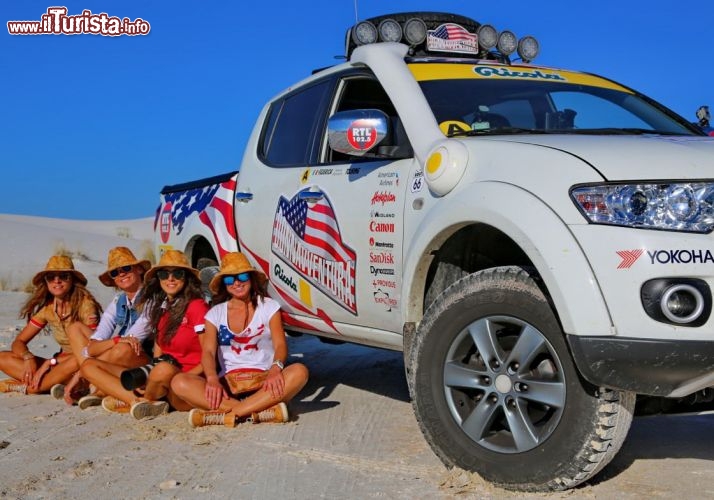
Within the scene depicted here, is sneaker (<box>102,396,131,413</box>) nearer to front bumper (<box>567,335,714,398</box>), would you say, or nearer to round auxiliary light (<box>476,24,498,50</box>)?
round auxiliary light (<box>476,24,498,50</box>)

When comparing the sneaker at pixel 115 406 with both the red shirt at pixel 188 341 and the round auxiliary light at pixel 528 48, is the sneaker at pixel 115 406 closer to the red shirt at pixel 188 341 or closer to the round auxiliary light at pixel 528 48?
the red shirt at pixel 188 341

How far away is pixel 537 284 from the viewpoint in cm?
331

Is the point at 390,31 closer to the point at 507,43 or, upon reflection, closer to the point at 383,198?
the point at 507,43

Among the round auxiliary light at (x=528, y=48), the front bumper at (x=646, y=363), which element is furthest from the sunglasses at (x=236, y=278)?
the front bumper at (x=646, y=363)

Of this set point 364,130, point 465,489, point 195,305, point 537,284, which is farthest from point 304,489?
point 195,305

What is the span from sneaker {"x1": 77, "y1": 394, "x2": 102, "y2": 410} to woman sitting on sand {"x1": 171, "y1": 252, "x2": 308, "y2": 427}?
2.68ft

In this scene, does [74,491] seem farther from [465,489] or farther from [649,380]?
[649,380]

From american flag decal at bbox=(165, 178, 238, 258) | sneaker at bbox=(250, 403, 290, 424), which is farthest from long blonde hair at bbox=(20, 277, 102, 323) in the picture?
sneaker at bbox=(250, 403, 290, 424)

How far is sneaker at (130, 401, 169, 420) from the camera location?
16.5 ft

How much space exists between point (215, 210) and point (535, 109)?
2.57 metres

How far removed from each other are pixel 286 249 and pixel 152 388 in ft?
3.87

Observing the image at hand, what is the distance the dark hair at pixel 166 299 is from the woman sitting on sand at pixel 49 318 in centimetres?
61

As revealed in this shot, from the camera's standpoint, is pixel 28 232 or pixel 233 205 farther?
pixel 28 232

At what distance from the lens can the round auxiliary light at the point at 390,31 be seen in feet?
16.4
